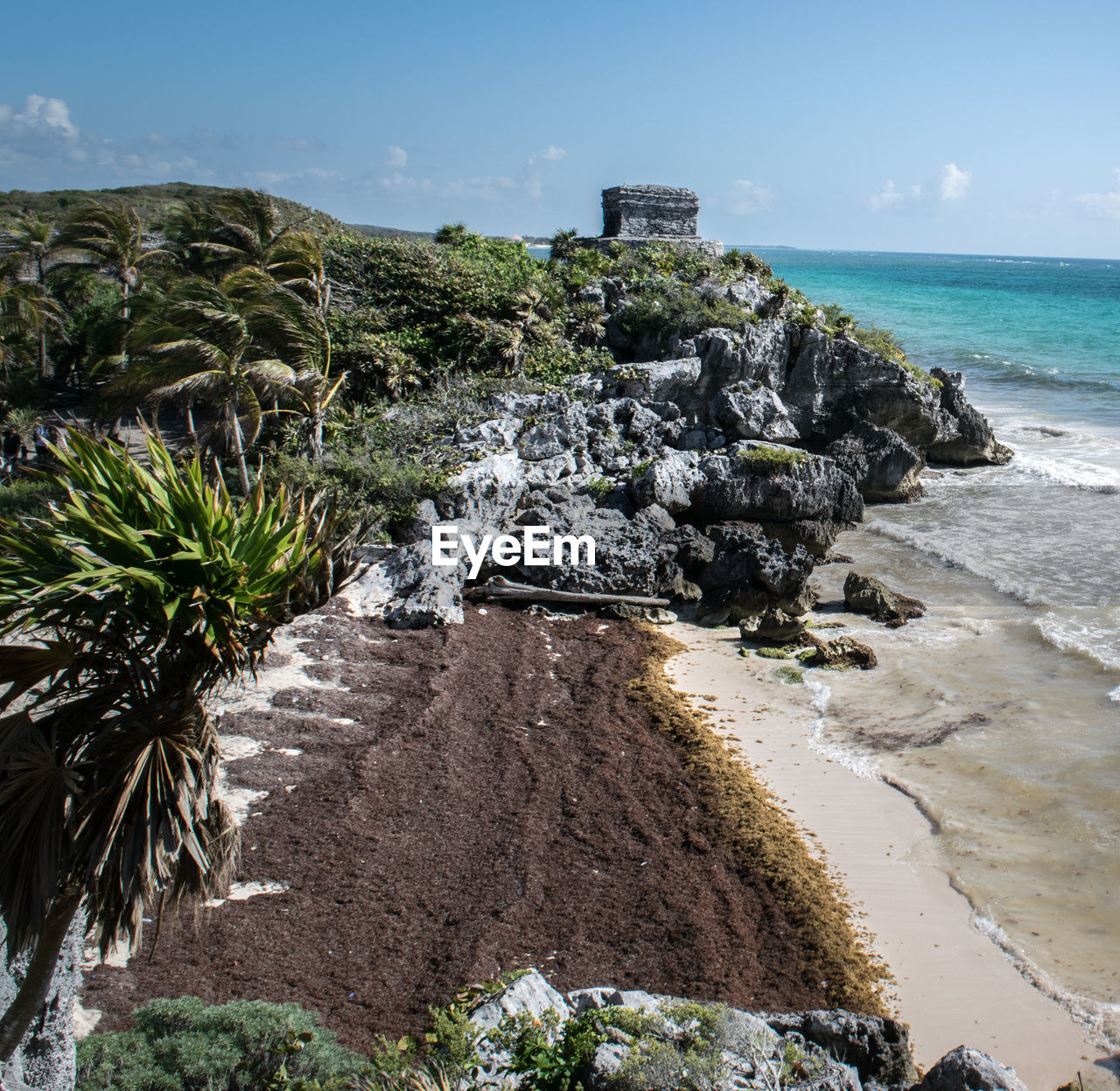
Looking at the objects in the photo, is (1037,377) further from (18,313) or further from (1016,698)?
(18,313)

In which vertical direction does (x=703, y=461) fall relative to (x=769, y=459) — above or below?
below

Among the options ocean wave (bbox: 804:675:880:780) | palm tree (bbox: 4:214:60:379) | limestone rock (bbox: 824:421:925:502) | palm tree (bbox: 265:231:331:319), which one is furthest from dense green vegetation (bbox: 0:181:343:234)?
ocean wave (bbox: 804:675:880:780)

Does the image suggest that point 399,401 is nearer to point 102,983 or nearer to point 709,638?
point 709,638

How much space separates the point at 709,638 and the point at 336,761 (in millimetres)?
6623

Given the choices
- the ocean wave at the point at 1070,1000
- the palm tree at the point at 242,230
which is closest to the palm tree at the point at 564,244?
the palm tree at the point at 242,230

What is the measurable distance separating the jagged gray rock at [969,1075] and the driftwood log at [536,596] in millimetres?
9578

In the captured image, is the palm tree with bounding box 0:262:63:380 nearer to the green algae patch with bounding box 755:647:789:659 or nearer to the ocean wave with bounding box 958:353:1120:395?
the green algae patch with bounding box 755:647:789:659

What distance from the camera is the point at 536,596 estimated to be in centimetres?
1430

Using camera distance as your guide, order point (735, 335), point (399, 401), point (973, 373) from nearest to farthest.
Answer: point (399, 401) → point (735, 335) → point (973, 373)

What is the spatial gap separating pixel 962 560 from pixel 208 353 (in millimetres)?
14116

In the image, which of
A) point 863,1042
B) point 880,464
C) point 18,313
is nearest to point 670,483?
point 880,464

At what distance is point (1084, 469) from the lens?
2452 cm

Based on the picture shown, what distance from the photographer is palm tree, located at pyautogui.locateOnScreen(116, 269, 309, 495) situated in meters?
13.5

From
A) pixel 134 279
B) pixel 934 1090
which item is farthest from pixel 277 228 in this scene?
pixel 934 1090
